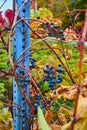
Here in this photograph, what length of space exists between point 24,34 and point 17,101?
196 millimetres

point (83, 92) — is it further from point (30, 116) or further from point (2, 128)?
point (2, 128)

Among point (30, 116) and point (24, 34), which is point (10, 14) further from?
point (30, 116)

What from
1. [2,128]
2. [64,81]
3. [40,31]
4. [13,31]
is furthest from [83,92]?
[40,31]

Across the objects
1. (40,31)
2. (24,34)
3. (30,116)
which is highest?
(24,34)

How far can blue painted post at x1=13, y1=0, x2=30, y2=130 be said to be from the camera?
3.48ft

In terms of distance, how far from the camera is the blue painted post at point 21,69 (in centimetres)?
106

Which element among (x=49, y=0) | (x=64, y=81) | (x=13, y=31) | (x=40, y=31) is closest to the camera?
(x=13, y=31)

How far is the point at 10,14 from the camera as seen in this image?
3.94ft

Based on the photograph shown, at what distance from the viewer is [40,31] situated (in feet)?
5.71

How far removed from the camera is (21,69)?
3.53ft

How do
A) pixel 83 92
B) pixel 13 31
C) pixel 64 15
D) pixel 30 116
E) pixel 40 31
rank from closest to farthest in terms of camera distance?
pixel 83 92 → pixel 13 31 → pixel 30 116 → pixel 40 31 → pixel 64 15

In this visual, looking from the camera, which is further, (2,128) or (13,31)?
(2,128)

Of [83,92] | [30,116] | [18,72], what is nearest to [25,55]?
[18,72]

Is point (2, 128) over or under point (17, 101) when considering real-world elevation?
under
